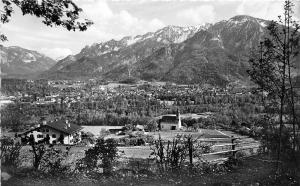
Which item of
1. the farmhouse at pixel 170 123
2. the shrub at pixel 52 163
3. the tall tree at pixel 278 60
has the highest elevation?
the tall tree at pixel 278 60

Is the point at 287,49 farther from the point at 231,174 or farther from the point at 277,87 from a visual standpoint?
the point at 231,174

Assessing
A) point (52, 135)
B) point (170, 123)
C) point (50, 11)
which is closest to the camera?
point (50, 11)

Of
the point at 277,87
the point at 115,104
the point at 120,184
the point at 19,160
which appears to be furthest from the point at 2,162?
the point at 115,104

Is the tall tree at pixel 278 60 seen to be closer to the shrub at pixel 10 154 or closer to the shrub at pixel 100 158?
the shrub at pixel 100 158

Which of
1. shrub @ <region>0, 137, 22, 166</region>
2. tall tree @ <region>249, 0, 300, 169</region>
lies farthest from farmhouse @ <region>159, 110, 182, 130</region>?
shrub @ <region>0, 137, 22, 166</region>

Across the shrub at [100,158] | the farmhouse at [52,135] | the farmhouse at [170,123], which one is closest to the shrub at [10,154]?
the shrub at [100,158]

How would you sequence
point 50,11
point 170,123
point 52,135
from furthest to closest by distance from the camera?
point 170,123 < point 52,135 < point 50,11

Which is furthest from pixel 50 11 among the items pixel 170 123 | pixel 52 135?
pixel 170 123

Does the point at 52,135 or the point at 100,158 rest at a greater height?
the point at 100,158

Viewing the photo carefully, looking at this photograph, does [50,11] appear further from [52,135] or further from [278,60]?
[52,135]

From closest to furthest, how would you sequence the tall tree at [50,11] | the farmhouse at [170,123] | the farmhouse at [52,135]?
1. the tall tree at [50,11]
2. the farmhouse at [52,135]
3. the farmhouse at [170,123]

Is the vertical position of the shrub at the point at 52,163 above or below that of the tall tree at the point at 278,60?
below
